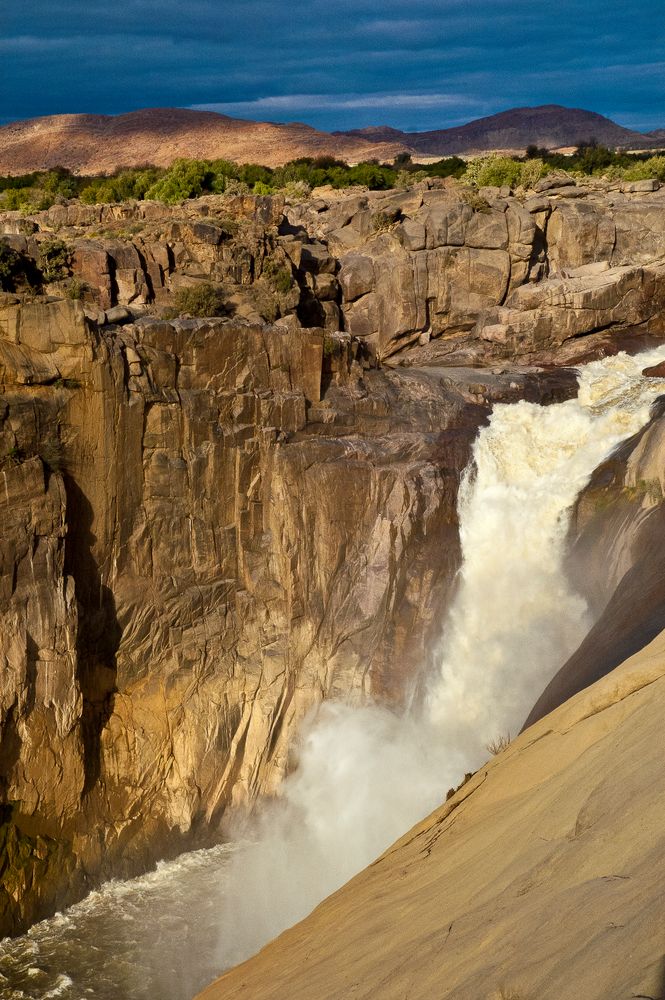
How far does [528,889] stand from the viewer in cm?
663

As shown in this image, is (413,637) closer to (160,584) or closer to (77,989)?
(160,584)

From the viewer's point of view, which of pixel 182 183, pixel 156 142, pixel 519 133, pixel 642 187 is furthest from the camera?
pixel 519 133

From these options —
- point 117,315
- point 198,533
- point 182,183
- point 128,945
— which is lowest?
point 128,945

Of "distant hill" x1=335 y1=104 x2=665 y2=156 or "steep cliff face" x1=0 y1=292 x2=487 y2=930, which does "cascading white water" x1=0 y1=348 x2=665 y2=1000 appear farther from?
"distant hill" x1=335 y1=104 x2=665 y2=156

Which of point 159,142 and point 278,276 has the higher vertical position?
point 159,142

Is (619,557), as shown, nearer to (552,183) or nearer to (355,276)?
(355,276)

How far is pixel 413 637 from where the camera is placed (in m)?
22.1

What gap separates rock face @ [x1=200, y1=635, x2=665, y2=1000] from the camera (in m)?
5.38

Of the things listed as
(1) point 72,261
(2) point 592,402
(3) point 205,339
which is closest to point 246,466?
(3) point 205,339

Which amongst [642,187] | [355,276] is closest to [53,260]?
[355,276]

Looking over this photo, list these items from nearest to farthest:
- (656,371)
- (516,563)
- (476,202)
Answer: (516,563) < (656,371) < (476,202)

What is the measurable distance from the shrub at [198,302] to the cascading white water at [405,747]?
7.88 meters

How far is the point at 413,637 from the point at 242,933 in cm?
753

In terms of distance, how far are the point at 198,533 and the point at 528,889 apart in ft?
53.8
